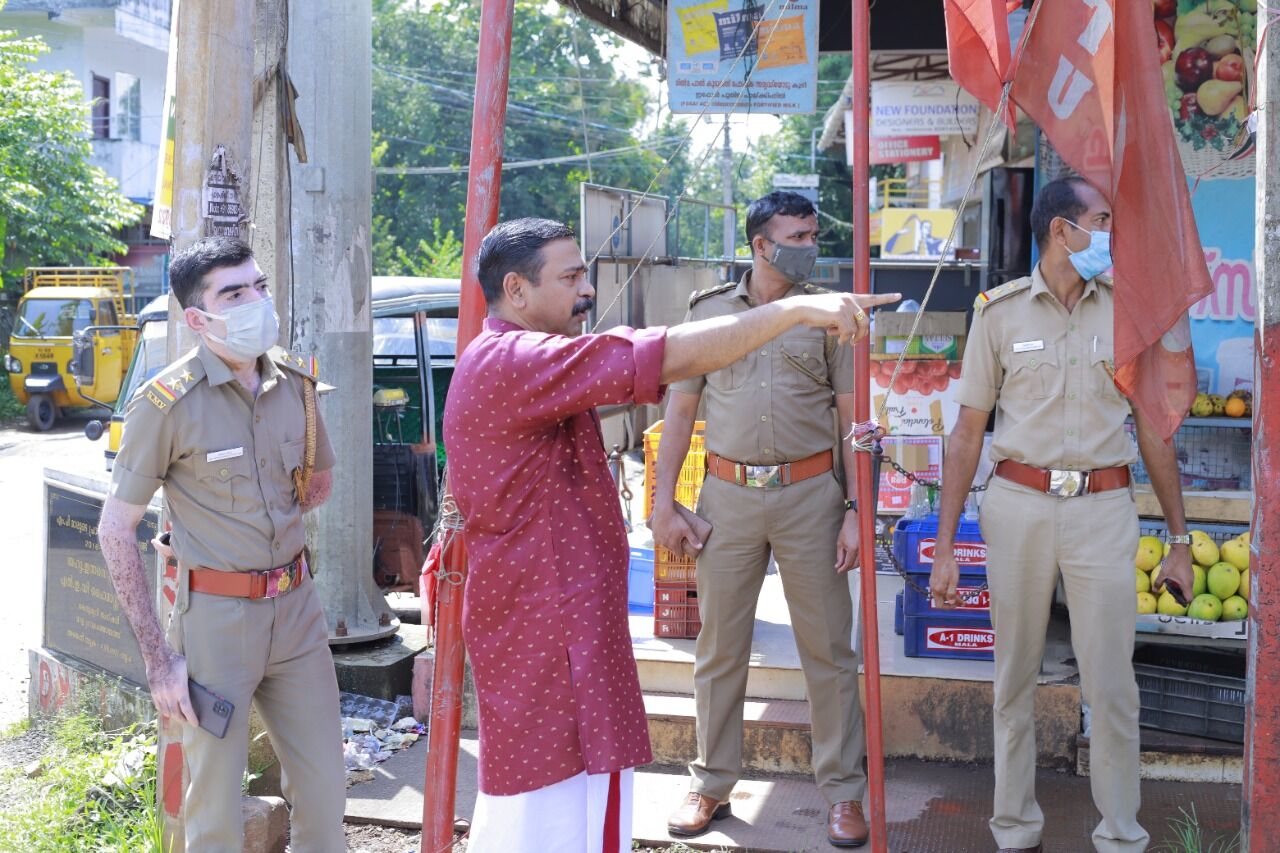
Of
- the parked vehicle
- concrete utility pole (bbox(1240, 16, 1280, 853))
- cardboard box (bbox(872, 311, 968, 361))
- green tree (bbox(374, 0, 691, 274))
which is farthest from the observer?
green tree (bbox(374, 0, 691, 274))

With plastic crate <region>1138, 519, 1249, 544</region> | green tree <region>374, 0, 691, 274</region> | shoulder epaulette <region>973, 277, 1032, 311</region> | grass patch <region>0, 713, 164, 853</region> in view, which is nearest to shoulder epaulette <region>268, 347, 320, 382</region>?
grass patch <region>0, 713, 164, 853</region>

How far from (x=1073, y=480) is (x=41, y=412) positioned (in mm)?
20119

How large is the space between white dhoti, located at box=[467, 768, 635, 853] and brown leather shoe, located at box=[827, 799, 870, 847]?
175 centimetres

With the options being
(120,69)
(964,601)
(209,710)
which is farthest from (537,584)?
(120,69)

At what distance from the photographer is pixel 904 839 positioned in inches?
184

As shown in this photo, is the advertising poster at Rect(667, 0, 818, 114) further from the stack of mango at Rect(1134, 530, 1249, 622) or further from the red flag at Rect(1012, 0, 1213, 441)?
the red flag at Rect(1012, 0, 1213, 441)

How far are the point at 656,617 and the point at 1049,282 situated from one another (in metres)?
2.55

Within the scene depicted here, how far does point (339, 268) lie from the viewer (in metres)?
6.57

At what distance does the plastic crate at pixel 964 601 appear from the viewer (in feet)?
18.0

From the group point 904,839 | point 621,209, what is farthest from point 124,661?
point 621,209

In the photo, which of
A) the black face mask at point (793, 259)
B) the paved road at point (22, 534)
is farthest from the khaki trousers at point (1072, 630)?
the paved road at point (22, 534)

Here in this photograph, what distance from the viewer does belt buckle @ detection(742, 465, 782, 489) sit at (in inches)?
182

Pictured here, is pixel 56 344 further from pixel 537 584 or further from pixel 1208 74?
pixel 537 584

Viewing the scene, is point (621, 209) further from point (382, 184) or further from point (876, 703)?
point (382, 184)
